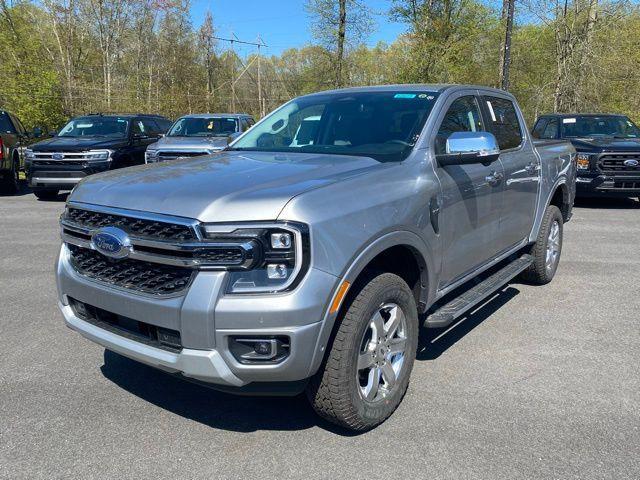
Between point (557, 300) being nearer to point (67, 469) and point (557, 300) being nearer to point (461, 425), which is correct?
point (461, 425)

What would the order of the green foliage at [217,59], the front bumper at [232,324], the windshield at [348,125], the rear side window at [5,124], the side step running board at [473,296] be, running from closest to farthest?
the front bumper at [232,324] → the side step running board at [473,296] → the windshield at [348,125] → the rear side window at [5,124] → the green foliage at [217,59]

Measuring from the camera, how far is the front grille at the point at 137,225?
8.45ft

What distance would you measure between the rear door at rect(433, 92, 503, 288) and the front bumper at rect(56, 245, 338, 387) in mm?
1350

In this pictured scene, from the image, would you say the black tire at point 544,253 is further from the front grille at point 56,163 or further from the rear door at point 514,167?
the front grille at point 56,163

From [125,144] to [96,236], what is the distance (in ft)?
33.8

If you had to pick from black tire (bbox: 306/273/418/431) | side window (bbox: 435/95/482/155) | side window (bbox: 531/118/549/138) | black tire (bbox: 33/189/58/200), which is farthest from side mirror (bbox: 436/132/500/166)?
black tire (bbox: 33/189/58/200)

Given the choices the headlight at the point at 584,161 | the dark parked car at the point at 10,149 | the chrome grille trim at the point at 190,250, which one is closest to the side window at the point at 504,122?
the chrome grille trim at the point at 190,250

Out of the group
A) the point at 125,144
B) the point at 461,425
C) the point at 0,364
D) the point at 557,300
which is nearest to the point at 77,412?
the point at 0,364

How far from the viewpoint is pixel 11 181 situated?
13156mm

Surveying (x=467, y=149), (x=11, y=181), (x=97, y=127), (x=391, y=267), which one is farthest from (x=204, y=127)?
(x=391, y=267)

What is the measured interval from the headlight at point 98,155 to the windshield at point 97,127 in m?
1.17

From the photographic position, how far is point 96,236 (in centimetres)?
288

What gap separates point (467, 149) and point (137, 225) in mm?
2039

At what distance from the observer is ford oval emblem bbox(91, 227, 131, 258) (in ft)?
9.01
